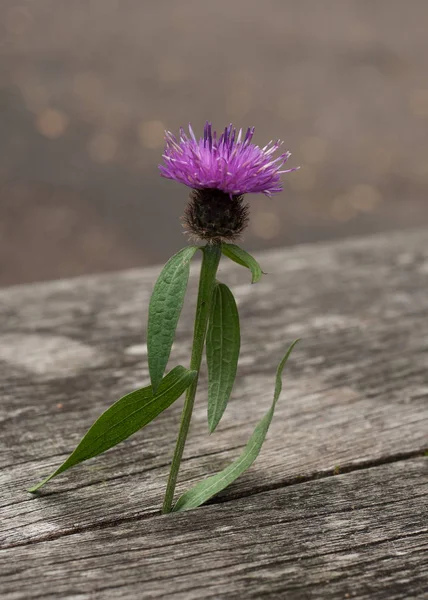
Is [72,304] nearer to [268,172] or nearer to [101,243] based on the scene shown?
[268,172]

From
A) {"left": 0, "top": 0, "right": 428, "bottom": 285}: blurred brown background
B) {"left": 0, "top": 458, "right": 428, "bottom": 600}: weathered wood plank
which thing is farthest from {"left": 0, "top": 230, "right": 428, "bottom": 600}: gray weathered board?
{"left": 0, "top": 0, "right": 428, "bottom": 285}: blurred brown background

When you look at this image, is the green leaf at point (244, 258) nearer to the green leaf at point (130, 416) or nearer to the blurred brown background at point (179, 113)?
the green leaf at point (130, 416)

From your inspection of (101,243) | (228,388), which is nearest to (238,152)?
(228,388)

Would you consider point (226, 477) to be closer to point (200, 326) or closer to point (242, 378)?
point (200, 326)

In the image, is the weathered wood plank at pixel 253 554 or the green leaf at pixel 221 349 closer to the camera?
the weathered wood plank at pixel 253 554

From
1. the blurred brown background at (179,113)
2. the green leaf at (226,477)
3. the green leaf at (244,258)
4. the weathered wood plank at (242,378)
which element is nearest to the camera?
the green leaf at (244,258)

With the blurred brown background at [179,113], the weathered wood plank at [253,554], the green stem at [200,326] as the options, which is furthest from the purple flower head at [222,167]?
the blurred brown background at [179,113]

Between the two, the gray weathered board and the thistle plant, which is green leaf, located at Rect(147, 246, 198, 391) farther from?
the gray weathered board

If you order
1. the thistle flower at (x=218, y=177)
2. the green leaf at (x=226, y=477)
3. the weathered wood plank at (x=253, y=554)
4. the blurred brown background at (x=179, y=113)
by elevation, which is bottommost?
the weathered wood plank at (x=253, y=554)
